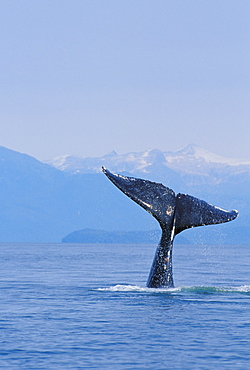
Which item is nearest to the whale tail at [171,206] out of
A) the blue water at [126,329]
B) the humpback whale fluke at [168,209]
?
the humpback whale fluke at [168,209]

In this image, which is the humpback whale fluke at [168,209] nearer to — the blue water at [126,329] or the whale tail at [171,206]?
the whale tail at [171,206]

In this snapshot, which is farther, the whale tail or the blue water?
the whale tail

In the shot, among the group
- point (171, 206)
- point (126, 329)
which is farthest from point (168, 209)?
point (126, 329)

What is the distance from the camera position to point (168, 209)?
17.4m

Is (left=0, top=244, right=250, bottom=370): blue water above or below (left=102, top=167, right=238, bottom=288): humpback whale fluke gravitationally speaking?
below

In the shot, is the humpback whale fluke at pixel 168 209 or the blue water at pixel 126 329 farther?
the humpback whale fluke at pixel 168 209

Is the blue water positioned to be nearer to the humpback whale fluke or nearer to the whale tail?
the humpback whale fluke

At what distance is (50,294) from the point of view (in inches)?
820

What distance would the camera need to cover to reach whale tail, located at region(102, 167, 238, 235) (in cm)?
1672

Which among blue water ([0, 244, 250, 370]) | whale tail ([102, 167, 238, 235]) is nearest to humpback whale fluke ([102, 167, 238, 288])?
whale tail ([102, 167, 238, 235])

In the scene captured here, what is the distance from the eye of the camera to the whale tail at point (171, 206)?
16719 millimetres

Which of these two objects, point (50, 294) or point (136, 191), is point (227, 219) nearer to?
point (136, 191)

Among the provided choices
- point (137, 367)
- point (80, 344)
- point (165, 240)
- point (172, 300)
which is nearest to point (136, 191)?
point (165, 240)

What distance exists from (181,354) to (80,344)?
1.96 m
